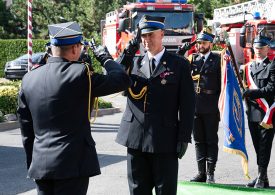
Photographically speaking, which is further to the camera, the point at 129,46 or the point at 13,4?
the point at 13,4

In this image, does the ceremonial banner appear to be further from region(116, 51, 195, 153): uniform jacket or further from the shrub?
the shrub

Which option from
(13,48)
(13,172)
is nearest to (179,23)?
(13,172)

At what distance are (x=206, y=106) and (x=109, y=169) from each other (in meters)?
1.88

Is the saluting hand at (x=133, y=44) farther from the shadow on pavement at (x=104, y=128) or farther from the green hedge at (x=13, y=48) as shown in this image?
the green hedge at (x=13, y=48)

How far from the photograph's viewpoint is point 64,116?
171 inches

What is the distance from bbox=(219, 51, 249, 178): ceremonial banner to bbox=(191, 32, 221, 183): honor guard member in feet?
0.55

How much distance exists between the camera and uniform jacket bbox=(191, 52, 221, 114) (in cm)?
808

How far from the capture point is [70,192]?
434cm

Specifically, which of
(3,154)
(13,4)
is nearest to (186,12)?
(3,154)

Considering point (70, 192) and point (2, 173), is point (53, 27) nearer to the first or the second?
point (70, 192)

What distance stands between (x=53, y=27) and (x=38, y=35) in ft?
118

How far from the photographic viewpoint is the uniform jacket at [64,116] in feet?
14.3

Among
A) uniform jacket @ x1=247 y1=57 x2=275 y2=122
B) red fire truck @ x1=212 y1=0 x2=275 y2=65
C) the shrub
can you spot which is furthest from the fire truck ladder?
uniform jacket @ x1=247 y1=57 x2=275 y2=122

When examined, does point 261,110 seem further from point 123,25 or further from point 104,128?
point 123,25
